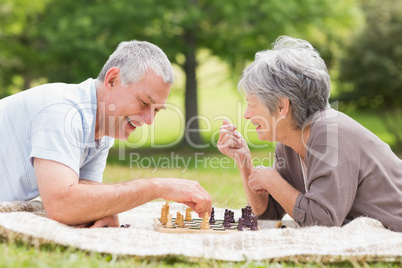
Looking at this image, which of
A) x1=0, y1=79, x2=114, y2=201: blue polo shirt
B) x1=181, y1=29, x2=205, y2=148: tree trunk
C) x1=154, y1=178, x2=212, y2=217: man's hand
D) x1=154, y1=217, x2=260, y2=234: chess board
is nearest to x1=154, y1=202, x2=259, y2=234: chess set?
x1=154, y1=217, x2=260, y2=234: chess board

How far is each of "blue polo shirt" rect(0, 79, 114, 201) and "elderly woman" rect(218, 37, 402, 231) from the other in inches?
52.3

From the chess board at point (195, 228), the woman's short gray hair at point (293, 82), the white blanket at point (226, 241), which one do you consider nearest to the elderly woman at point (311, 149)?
the woman's short gray hair at point (293, 82)

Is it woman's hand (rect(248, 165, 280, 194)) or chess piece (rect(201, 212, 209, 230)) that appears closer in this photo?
chess piece (rect(201, 212, 209, 230))

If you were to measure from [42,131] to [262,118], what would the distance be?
1871 millimetres

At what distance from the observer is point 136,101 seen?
4348 mm

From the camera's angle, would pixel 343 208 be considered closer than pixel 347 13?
Yes

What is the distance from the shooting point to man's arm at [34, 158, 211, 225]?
372cm

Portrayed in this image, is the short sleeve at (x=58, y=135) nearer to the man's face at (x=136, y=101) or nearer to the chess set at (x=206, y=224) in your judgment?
the man's face at (x=136, y=101)

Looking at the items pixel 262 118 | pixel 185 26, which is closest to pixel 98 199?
pixel 262 118

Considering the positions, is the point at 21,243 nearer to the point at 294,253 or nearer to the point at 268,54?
the point at 294,253

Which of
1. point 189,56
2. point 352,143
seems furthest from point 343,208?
point 189,56

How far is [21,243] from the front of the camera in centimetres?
357

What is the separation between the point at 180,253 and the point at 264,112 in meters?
1.66

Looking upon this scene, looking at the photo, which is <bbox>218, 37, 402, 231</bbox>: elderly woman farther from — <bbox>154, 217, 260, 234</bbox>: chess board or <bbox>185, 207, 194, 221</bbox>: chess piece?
<bbox>185, 207, 194, 221</bbox>: chess piece
